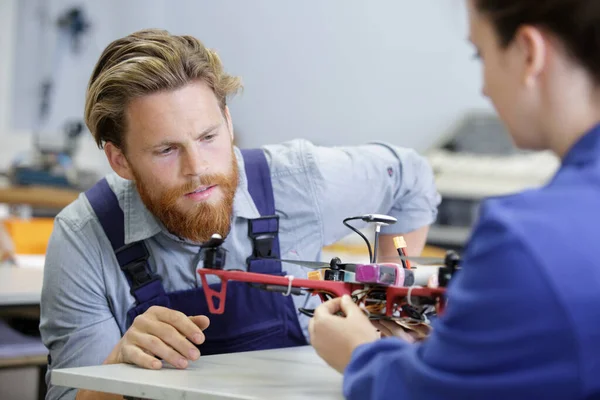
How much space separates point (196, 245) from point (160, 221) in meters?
0.10

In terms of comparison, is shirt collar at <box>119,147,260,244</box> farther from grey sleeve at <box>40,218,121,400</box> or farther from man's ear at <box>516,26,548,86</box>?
man's ear at <box>516,26,548,86</box>

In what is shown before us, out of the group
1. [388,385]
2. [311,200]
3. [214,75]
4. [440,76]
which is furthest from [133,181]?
[440,76]

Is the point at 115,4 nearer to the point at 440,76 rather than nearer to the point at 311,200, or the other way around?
the point at 440,76

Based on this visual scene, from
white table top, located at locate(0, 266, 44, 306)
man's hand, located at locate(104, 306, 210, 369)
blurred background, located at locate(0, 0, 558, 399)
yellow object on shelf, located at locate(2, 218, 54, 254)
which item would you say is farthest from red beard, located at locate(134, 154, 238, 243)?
blurred background, located at locate(0, 0, 558, 399)

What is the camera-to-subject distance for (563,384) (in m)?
0.82

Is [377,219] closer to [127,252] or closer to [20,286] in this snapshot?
[127,252]

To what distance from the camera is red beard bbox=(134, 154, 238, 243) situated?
1720 mm

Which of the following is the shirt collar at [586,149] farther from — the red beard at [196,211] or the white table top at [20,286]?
the white table top at [20,286]

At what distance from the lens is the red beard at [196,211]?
5.64 feet

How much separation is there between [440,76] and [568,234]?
4.60m

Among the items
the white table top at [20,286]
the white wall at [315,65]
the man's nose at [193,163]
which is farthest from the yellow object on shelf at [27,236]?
the white wall at [315,65]

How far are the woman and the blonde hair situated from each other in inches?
34.5

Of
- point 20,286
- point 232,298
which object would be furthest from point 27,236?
point 232,298

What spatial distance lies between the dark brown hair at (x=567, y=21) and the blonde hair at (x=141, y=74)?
0.95m
